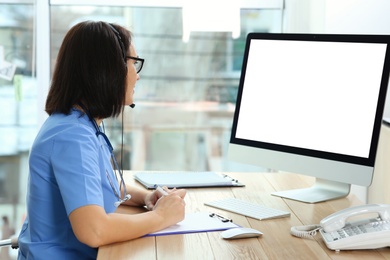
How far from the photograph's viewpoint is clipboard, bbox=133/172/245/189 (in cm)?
204

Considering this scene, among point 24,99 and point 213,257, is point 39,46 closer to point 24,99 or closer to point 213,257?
point 24,99

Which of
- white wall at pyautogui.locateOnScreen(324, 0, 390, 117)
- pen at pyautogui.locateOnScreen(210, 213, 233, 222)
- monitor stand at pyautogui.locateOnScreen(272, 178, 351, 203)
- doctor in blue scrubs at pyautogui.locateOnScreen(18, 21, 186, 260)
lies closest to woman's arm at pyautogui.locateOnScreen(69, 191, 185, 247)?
doctor in blue scrubs at pyautogui.locateOnScreen(18, 21, 186, 260)

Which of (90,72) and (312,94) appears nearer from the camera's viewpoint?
(90,72)

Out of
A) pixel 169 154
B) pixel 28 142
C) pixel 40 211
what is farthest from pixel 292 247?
pixel 28 142

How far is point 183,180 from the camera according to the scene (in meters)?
2.10

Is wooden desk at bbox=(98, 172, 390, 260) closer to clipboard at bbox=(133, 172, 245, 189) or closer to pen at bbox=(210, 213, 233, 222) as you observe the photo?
pen at bbox=(210, 213, 233, 222)

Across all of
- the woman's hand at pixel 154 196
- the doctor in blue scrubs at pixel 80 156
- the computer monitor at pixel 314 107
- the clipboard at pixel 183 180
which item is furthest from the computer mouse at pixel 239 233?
the clipboard at pixel 183 180

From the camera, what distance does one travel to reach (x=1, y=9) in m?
2.87

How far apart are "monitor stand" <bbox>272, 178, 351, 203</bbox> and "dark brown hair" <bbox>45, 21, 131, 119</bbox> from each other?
65cm

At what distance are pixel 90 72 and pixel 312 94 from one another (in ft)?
2.25

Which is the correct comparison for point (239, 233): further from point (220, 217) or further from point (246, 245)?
point (220, 217)

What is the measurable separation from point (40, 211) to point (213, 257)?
444 millimetres

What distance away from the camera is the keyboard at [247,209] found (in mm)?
1693

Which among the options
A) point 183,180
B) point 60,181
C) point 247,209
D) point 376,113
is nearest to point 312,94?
point 376,113
